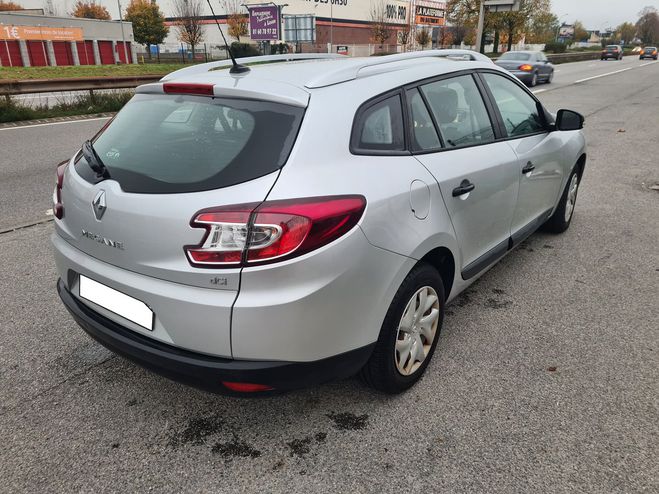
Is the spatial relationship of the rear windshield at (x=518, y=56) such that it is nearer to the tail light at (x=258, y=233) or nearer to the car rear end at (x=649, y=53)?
the tail light at (x=258, y=233)

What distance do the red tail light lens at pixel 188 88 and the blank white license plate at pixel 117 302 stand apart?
3.17 feet

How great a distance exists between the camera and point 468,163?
2.89 m

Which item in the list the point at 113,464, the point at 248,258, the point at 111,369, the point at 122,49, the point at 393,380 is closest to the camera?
the point at 248,258

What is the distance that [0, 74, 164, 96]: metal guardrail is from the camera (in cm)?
1241

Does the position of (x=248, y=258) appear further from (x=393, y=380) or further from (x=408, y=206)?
(x=393, y=380)

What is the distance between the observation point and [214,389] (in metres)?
2.10

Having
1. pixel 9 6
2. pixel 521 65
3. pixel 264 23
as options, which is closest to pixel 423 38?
pixel 264 23

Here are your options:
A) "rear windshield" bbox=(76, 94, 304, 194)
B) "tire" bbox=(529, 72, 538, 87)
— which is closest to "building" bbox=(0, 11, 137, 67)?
"tire" bbox=(529, 72, 538, 87)

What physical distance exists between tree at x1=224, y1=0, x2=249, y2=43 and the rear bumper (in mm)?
62790

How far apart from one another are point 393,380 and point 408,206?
33.1 inches

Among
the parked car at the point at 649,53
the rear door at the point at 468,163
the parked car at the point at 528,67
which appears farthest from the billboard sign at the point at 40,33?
the parked car at the point at 649,53

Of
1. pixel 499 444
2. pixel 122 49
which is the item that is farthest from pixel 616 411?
pixel 122 49

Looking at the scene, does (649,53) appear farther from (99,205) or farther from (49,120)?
(99,205)

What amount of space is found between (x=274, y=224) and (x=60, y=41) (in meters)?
56.9
